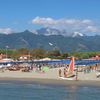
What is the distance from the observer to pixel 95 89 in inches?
1719

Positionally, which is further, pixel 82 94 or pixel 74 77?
pixel 74 77

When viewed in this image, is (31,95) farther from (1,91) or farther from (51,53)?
(51,53)

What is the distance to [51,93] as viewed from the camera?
131 ft

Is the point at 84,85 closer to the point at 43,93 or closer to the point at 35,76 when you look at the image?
the point at 43,93

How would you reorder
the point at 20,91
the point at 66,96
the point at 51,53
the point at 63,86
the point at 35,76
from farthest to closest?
1. the point at 51,53
2. the point at 35,76
3. the point at 63,86
4. the point at 20,91
5. the point at 66,96

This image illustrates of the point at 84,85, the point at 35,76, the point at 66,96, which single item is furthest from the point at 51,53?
the point at 66,96

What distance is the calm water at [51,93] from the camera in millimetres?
36650

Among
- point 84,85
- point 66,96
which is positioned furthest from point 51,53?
point 66,96

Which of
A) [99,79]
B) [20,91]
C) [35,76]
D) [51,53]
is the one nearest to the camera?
[20,91]

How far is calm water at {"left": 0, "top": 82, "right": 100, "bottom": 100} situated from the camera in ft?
120

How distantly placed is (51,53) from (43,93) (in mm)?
121539

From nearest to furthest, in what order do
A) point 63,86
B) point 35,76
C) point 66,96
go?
point 66,96 → point 63,86 → point 35,76

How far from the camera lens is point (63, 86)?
1837 inches

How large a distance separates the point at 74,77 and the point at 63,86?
9396 mm
